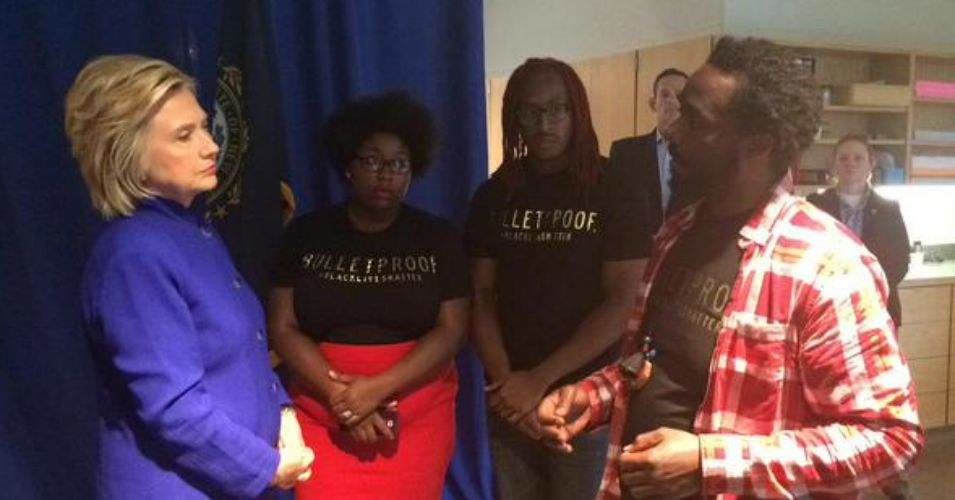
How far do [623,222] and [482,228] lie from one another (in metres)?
0.33

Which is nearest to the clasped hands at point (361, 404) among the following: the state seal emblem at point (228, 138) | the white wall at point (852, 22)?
the state seal emblem at point (228, 138)

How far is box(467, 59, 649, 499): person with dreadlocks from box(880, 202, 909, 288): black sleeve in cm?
217

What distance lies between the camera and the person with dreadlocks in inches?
66.9

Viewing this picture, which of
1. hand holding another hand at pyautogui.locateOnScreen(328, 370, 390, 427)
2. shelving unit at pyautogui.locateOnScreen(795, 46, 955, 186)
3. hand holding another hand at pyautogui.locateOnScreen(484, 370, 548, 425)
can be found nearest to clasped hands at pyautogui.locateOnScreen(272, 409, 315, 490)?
hand holding another hand at pyautogui.locateOnScreen(328, 370, 390, 427)

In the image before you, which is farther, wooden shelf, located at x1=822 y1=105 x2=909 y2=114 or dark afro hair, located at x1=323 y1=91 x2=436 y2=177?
wooden shelf, located at x1=822 y1=105 x2=909 y2=114

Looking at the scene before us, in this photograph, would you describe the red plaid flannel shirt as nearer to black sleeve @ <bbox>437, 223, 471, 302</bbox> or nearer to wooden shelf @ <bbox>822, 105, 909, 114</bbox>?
black sleeve @ <bbox>437, 223, 471, 302</bbox>

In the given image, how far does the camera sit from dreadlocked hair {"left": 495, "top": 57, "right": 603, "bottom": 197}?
1.74m

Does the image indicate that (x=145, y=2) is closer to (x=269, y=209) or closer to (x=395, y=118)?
(x=269, y=209)

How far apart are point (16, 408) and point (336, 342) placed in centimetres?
99

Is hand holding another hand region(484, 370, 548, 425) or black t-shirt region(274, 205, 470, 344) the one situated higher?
black t-shirt region(274, 205, 470, 344)

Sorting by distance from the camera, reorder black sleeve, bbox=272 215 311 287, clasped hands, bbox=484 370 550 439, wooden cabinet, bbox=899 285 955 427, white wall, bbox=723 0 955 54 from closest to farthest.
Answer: clasped hands, bbox=484 370 550 439 → black sleeve, bbox=272 215 311 287 → wooden cabinet, bbox=899 285 955 427 → white wall, bbox=723 0 955 54

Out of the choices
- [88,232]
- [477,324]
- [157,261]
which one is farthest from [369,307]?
[88,232]

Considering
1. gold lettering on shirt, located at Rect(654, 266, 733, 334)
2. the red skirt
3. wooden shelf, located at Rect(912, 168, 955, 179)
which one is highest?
gold lettering on shirt, located at Rect(654, 266, 733, 334)

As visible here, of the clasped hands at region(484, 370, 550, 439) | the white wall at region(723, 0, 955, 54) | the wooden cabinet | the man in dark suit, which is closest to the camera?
the clasped hands at region(484, 370, 550, 439)
